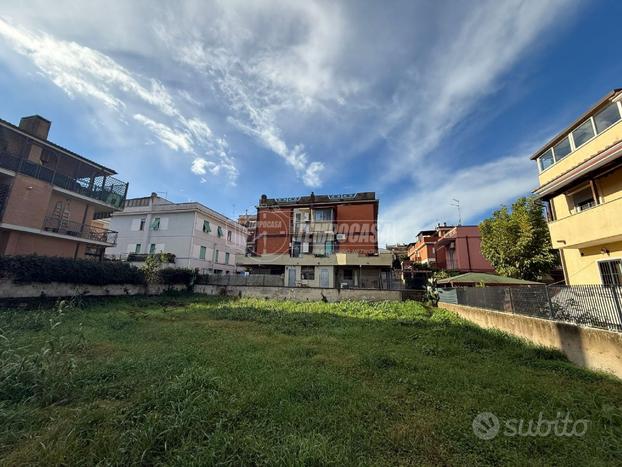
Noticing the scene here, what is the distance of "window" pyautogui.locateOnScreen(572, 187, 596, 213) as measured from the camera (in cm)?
1179

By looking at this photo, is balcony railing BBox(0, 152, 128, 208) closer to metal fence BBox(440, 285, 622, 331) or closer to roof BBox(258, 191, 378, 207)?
roof BBox(258, 191, 378, 207)

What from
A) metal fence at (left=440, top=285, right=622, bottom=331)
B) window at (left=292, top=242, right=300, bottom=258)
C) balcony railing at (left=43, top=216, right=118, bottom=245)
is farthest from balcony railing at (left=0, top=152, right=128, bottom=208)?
metal fence at (left=440, top=285, right=622, bottom=331)

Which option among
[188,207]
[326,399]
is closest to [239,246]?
[188,207]

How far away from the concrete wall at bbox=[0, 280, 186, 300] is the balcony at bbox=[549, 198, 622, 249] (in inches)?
1024

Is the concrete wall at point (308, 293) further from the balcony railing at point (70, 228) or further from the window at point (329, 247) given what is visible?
the balcony railing at point (70, 228)

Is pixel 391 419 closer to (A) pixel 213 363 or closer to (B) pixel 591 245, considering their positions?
(A) pixel 213 363

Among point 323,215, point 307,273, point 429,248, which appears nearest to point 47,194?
point 307,273

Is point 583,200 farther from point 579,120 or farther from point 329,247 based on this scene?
point 329,247

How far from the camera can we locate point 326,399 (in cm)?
452

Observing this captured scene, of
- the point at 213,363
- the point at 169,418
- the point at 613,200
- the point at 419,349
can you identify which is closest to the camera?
the point at 169,418

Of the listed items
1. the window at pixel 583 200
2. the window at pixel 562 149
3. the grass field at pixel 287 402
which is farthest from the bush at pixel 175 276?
the window at pixel 562 149

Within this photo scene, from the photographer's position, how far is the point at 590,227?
10539 millimetres

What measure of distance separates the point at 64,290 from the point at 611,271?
89.0ft

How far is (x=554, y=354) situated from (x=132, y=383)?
10491 mm
